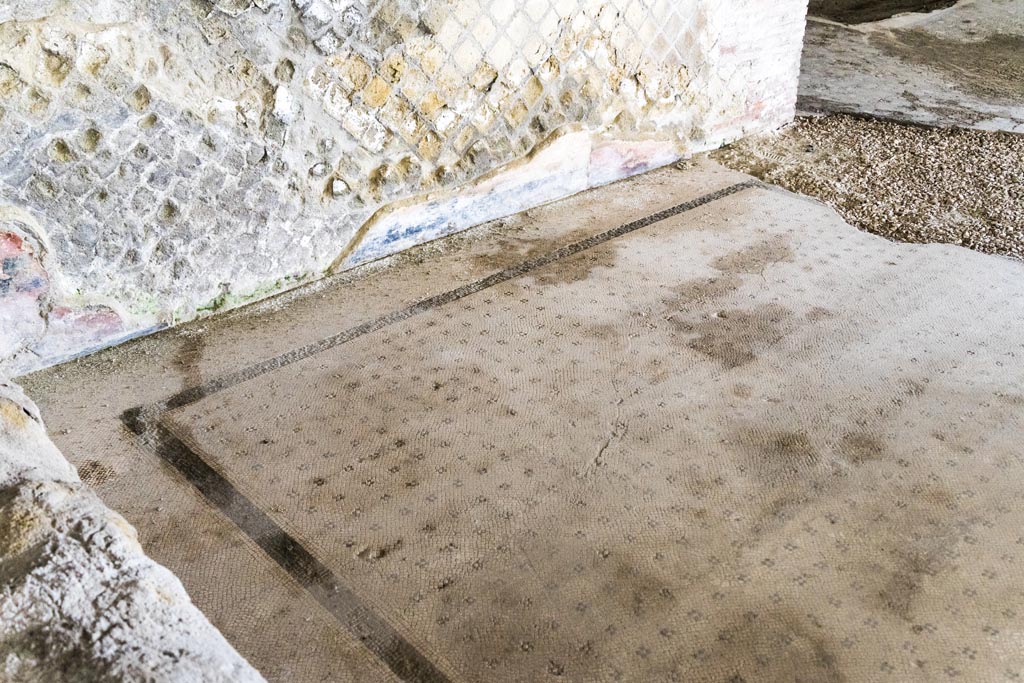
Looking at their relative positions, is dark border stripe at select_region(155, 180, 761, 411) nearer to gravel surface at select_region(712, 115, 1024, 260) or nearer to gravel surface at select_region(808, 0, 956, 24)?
gravel surface at select_region(712, 115, 1024, 260)

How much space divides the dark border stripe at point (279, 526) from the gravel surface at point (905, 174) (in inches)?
47.7

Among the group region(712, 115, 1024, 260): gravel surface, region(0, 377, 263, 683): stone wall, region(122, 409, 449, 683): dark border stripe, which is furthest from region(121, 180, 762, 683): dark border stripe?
region(712, 115, 1024, 260): gravel surface

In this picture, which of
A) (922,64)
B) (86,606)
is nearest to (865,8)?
(922,64)

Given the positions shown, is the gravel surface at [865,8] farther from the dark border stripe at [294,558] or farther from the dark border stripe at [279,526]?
the dark border stripe at [294,558]

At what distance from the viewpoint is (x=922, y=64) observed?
462 centimetres

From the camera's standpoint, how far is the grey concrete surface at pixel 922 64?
402 centimetres

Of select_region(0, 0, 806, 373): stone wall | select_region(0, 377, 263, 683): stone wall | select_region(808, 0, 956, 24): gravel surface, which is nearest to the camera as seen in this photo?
select_region(0, 377, 263, 683): stone wall

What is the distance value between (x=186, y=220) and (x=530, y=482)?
1.06 m

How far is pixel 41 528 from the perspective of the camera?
1.08m

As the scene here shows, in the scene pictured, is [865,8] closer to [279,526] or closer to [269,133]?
[269,133]

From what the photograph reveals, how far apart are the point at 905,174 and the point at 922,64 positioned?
1.55m

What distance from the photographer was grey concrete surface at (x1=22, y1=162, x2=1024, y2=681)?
152cm

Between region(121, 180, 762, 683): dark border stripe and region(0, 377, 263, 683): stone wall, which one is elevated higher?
region(0, 377, 263, 683): stone wall

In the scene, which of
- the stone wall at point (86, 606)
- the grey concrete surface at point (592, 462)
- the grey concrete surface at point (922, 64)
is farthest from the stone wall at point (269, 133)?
the grey concrete surface at point (922, 64)
